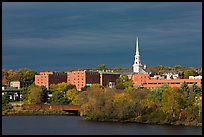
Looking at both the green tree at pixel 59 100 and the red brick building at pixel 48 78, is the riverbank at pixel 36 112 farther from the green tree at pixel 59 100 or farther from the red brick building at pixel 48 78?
the red brick building at pixel 48 78

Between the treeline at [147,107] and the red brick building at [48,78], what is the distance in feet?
108

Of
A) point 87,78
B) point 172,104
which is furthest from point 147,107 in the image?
point 87,78

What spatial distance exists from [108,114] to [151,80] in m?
30.2

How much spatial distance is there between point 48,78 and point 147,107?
3755 centimetres

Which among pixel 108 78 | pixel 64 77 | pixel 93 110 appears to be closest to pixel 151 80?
pixel 108 78

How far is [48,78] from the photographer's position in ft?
211

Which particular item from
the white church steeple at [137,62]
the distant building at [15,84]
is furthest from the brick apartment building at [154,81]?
the distant building at [15,84]

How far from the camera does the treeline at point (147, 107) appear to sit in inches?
1016

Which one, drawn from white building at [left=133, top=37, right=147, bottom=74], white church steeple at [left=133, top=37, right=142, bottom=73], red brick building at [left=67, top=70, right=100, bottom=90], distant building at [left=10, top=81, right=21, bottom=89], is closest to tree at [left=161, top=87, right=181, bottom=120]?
red brick building at [left=67, top=70, right=100, bottom=90]

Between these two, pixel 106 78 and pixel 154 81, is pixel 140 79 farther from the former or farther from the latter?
pixel 106 78

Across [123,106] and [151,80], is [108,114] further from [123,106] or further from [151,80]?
[151,80]

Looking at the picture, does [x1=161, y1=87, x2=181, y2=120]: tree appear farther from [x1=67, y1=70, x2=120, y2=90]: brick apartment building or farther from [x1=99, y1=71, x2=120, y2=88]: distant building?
[x1=99, y1=71, x2=120, y2=88]: distant building

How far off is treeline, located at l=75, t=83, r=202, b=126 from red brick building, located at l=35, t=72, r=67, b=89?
108 feet

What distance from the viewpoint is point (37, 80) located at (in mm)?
65250
